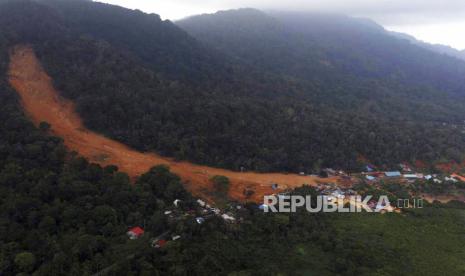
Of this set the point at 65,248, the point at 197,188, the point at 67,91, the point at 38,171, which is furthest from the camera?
the point at 67,91

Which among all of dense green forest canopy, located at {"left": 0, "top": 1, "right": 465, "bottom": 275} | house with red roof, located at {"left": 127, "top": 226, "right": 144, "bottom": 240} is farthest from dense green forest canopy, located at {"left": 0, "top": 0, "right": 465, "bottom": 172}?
house with red roof, located at {"left": 127, "top": 226, "right": 144, "bottom": 240}

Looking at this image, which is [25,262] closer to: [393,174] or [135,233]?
[135,233]

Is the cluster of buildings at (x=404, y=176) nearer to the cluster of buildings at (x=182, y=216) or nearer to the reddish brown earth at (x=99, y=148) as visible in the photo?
the reddish brown earth at (x=99, y=148)

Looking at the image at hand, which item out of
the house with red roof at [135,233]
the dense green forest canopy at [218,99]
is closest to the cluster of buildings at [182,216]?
the house with red roof at [135,233]

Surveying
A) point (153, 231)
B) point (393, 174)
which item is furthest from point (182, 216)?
point (393, 174)

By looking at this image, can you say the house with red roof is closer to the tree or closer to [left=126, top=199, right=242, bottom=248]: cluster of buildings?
[left=126, top=199, right=242, bottom=248]: cluster of buildings

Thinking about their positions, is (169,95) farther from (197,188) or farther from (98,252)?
(98,252)

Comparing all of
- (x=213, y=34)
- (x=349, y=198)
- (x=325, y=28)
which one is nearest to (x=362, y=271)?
(x=349, y=198)
